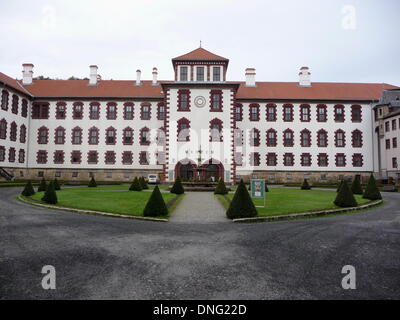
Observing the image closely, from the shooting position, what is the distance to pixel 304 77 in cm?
3969

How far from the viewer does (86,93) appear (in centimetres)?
3744

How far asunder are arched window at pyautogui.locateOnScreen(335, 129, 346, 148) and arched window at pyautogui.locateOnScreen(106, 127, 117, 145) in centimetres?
3150

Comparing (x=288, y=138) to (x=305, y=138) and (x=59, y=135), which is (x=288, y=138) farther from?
(x=59, y=135)

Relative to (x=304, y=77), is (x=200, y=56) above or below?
below

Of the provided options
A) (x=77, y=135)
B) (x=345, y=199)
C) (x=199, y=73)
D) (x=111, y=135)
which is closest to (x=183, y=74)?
(x=199, y=73)

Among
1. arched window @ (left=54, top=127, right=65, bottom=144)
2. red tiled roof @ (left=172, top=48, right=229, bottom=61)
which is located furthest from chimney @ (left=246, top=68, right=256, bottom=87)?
arched window @ (left=54, top=127, right=65, bottom=144)

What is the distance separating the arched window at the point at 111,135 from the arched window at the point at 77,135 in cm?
385

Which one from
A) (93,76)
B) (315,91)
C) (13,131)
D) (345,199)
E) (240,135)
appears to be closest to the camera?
(345,199)

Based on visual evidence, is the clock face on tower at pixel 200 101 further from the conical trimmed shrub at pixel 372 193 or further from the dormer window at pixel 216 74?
the conical trimmed shrub at pixel 372 193

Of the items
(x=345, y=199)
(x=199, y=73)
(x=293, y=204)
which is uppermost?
(x=199, y=73)

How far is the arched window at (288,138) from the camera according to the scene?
120ft

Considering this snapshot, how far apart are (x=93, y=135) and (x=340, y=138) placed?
35.2m
